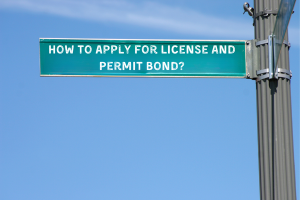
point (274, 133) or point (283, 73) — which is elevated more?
point (283, 73)

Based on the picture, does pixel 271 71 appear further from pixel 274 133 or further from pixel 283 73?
pixel 274 133

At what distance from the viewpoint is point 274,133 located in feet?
17.3

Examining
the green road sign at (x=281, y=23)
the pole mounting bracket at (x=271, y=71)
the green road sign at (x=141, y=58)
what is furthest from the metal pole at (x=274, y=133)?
the green road sign at (x=141, y=58)

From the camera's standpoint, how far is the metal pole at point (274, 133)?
518cm

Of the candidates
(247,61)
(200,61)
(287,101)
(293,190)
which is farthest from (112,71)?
(293,190)

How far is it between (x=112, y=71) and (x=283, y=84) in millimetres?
1768

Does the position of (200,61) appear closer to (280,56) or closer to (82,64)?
(280,56)

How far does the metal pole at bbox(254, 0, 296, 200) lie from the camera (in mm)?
5176

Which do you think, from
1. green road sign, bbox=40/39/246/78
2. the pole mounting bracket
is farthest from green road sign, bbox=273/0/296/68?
green road sign, bbox=40/39/246/78

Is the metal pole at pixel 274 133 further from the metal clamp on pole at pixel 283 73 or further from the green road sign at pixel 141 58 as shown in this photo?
the green road sign at pixel 141 58

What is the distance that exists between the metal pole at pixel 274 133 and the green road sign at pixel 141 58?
15.4 inches

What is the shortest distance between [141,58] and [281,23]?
157 cm

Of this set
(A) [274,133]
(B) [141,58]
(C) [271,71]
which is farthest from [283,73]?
(B) [141,58]

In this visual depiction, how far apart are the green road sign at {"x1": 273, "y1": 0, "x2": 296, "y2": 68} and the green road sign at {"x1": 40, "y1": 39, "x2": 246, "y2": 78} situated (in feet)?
1.51
